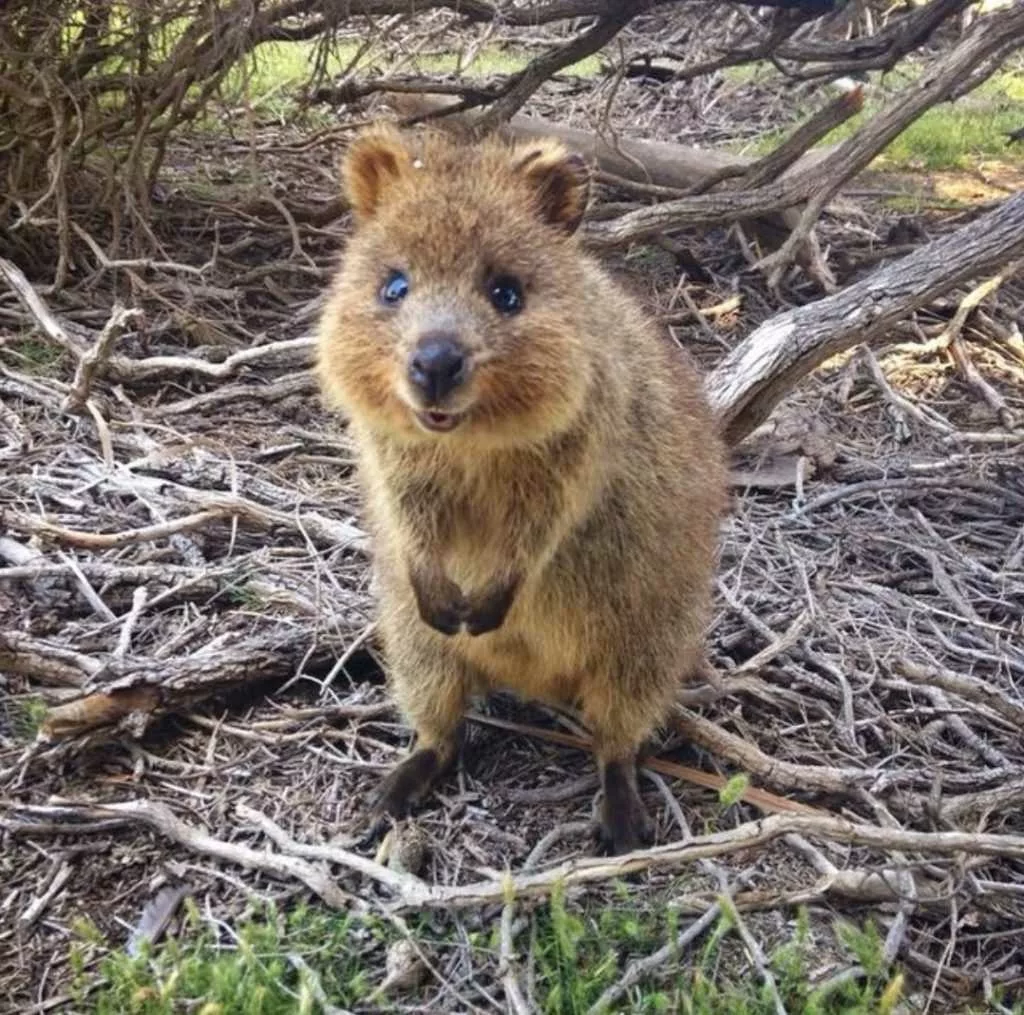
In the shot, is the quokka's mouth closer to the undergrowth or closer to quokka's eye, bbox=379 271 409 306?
quokka's eye, bbox=379 271 409 306

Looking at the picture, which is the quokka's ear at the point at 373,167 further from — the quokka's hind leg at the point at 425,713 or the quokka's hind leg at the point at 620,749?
the quokka's hind leg at the point at 620,749

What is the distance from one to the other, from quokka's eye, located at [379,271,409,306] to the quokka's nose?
0.83 feet

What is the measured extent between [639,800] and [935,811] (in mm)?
753

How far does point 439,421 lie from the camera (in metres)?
2.87

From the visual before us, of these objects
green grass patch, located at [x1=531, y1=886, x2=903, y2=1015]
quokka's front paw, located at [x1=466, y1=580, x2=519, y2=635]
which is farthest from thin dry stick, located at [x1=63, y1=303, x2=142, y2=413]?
green grass patch, located at [x1=531, y1=886, x2=903, y2=1015]

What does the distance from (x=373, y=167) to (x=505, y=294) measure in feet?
1.77

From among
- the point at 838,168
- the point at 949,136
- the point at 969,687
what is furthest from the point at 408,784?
the point at 949,136

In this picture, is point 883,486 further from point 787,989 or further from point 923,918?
point 787,989

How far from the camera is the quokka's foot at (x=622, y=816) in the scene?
3.42 m

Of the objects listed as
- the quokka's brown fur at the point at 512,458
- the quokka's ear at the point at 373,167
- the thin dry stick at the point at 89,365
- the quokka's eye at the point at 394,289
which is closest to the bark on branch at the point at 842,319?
the quokka's brown fur at the point at 512,458

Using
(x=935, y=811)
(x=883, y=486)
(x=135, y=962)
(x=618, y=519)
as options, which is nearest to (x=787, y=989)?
(x=935, y=811)

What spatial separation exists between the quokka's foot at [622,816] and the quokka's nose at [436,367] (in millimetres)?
1268

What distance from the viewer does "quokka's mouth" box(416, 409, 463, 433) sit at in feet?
9.39

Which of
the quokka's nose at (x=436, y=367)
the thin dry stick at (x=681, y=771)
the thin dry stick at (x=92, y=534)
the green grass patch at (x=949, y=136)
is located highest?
the quokka's nose at (x=436, y=367)
